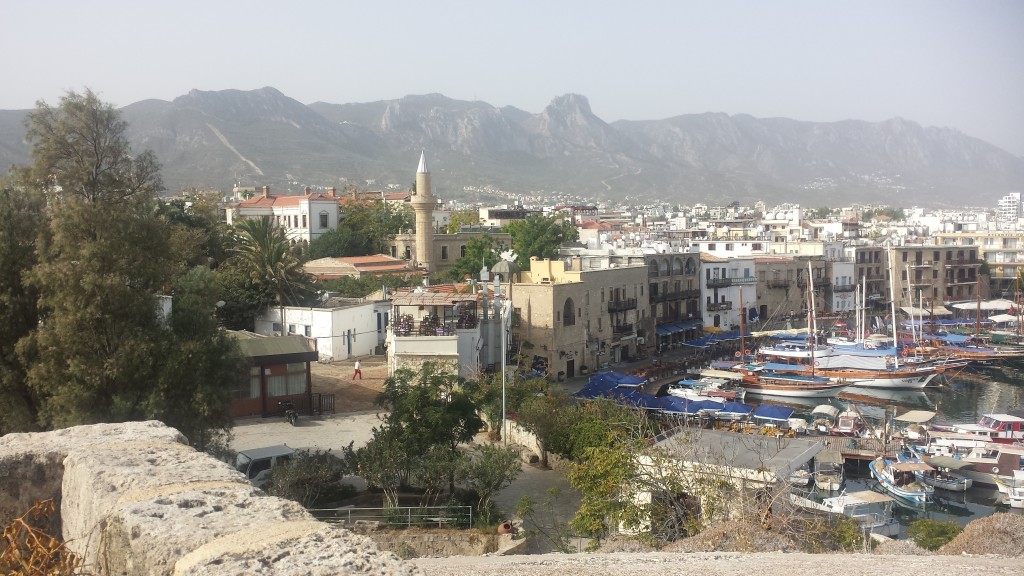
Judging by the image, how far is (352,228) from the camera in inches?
2302

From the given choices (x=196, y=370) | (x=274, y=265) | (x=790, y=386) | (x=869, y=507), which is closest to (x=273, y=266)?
(x=274, y=265)

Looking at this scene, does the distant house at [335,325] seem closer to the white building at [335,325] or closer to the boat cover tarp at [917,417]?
the white building at [335,325]

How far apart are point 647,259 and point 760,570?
43.0 metres

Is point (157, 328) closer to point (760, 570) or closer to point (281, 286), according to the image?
point (760, 570)

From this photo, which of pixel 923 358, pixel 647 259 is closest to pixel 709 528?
pixel 647 259

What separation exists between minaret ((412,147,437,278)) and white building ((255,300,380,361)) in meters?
15.9

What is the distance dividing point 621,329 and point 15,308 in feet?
111

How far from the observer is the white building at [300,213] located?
57969 millimetres

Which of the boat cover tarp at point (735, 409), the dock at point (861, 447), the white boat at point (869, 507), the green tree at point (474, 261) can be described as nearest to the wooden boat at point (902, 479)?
the dock at point (861, 447)

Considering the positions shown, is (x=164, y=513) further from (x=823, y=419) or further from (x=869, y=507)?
(x=823, y=419)

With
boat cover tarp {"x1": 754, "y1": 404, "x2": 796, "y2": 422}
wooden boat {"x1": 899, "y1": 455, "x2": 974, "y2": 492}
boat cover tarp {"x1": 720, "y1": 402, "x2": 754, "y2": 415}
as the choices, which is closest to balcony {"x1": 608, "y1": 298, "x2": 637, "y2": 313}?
boat cover tarp {"x1": 720, "y1": 402, "x2": 754, "y2": 415}

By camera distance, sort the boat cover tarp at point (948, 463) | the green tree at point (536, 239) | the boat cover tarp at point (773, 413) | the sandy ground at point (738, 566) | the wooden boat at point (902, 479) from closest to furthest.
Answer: the sandy ground at point (738, 566) → the wooden boat at point (902, 479) → the boat cover tarp at point (948, 463) → the boat cover tarp at point (773, 413) → the green tree at point (536, 239)

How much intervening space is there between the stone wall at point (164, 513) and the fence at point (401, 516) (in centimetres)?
935

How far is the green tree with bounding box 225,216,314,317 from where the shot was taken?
34.6 m
